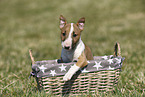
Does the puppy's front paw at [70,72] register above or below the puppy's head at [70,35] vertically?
below

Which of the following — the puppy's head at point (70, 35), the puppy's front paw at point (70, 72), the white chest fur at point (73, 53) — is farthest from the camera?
the white chest fur at point (73, 53)

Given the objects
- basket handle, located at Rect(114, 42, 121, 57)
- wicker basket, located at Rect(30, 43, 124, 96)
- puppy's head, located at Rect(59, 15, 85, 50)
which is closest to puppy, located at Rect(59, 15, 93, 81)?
puppy's head, located at Rect(59, 15, 85, 50)

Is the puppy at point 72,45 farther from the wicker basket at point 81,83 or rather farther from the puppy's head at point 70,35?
the wicker basket at point 81,83

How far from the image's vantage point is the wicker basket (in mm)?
2818

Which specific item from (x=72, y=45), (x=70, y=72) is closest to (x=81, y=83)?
(x=70, y=72)

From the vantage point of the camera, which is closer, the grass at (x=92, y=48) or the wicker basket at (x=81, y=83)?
the wicker basket at (x=81, y=83)

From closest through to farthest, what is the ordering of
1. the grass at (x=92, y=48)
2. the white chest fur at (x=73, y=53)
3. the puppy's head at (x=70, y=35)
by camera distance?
the puppy's head at (x=70, y=35), the white chest fur at (x=73, y=53), the grass at (x=92, y=48)

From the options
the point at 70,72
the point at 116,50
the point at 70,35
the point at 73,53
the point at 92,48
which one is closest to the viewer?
the point at 70,72

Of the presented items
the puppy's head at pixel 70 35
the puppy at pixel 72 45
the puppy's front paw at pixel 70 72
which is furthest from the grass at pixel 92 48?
the puppy's head at pixel 70 35

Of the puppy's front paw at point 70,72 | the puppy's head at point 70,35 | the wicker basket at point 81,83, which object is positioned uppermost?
the puppy's head at point 70,35

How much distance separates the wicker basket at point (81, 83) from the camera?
2818 mm

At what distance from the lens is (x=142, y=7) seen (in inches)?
527

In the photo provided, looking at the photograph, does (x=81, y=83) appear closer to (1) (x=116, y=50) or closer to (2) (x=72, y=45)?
(2) (x=72, y=45)

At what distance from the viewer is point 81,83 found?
9.64 feet
